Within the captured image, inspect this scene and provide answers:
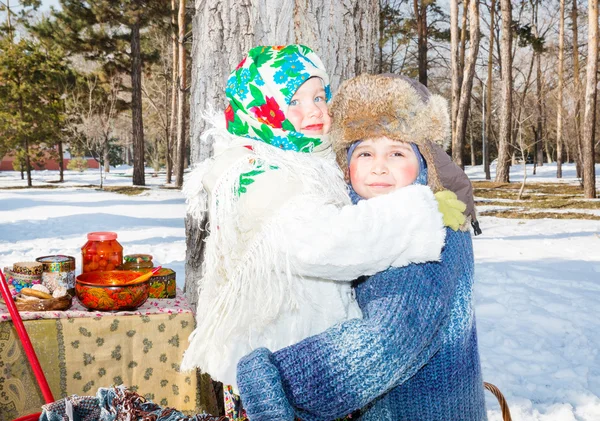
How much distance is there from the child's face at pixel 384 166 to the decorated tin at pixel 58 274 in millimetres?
1647

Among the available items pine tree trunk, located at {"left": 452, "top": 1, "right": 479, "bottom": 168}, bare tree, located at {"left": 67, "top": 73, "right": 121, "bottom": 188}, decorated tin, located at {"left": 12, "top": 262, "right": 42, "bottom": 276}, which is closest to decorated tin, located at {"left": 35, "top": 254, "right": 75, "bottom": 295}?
decorated tin, located at {"left": 12, "top": 262, "right": 42, "bottom": 276}

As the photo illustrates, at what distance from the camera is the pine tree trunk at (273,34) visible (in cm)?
207

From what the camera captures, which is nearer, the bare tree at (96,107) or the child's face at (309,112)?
the child's face at (309,112)

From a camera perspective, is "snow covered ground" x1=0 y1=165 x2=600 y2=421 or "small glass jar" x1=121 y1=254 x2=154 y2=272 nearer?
"small glass jar" x1=121 y1=254 x2=154 y2=272

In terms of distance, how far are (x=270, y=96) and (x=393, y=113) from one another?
1.19ft

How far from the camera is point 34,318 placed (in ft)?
6.89

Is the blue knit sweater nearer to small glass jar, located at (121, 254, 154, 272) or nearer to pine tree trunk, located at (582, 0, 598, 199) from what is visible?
small glass jar, located at (121, 254, 154, 272)

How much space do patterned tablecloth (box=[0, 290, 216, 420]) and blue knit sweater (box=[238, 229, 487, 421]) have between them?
1288 millimetres

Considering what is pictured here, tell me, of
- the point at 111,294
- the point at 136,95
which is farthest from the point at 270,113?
the point at 136,95

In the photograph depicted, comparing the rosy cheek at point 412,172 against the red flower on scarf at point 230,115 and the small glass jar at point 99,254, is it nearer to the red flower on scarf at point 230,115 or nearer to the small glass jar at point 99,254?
the red flower on scarf at point 230,115

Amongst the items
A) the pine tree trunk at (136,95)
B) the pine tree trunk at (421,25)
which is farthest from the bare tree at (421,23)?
the pine tree trunk at (136,95)

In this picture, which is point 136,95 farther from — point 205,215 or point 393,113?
point 393,113

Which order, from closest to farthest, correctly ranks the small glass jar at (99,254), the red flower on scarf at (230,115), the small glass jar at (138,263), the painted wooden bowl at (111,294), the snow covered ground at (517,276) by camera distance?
1. the red flower on scarf at (230,115)
2. the painted wooden bowl at (111,294)
3. the small glass jar at (99,254)
4. the small glass jar at (138,263)
5. the snow covered ground at (517,276)

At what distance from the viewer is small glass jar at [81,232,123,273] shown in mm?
2461
